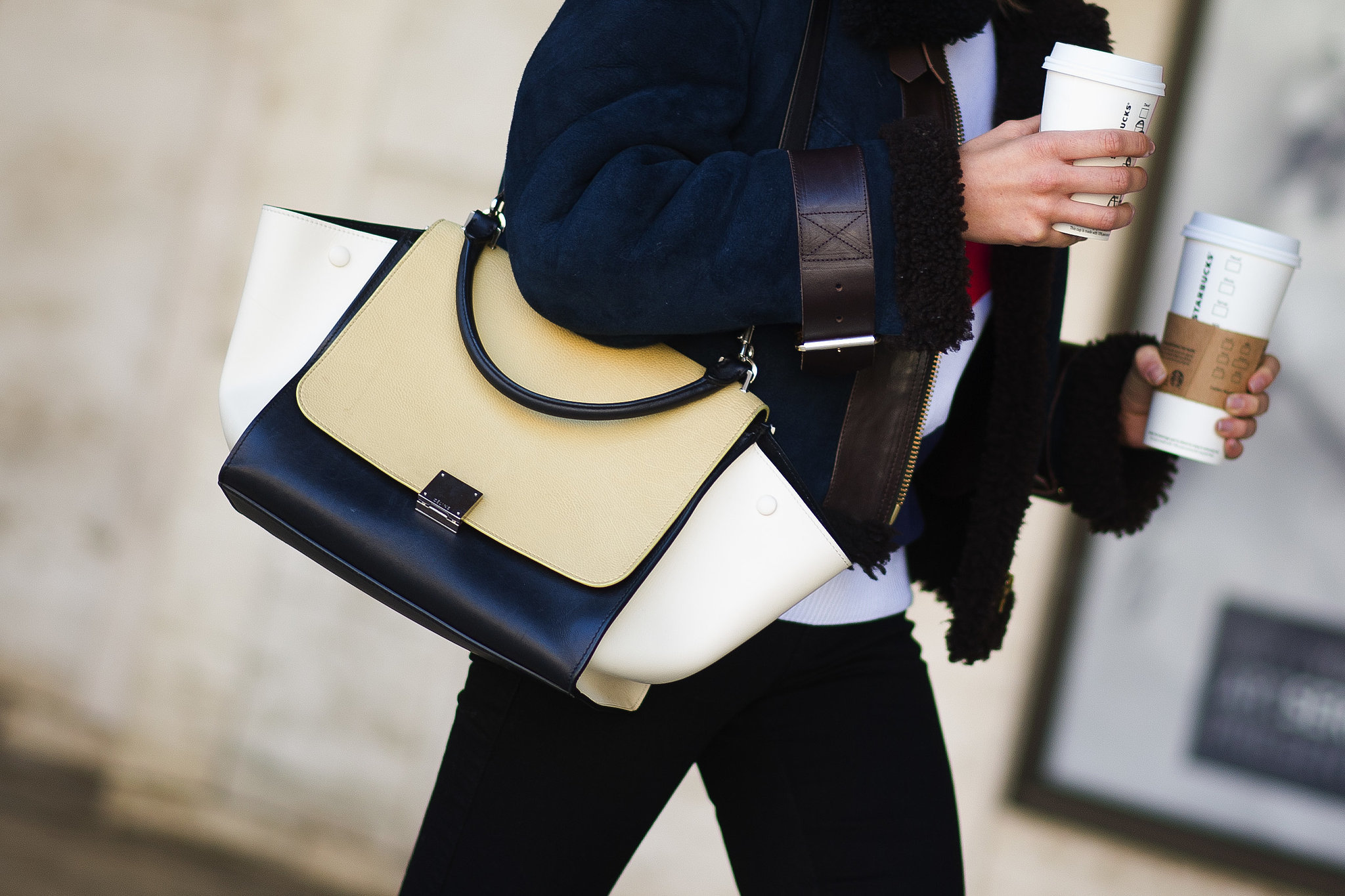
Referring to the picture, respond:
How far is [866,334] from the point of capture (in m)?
0.98

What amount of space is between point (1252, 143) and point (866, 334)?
6.22ft

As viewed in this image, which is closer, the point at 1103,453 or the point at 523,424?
the point at 523,424

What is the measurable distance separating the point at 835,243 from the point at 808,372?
0.13m

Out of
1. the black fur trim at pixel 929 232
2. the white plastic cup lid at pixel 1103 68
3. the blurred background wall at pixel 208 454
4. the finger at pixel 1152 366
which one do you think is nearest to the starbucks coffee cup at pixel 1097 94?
the white plastic cup lid at pixel 1103 68

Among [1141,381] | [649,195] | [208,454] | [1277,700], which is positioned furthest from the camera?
[208,454]

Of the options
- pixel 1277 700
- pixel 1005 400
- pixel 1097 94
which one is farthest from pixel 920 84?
pixel 1277 700

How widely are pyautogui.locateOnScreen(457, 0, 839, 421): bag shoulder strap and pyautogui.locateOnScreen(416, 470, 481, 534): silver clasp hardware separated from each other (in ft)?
0.31

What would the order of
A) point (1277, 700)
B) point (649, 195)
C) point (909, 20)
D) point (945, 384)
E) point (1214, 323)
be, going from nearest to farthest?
1. point (649, 195)
2. point (909, 20)
3. point (945, 384)
4. point (1214, 323)
5. point (1277, 700)

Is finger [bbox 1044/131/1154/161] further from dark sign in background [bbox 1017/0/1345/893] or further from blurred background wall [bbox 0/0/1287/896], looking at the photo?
blurred background wall [bbox 0/0/1287/896]

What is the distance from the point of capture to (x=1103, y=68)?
3.20ft

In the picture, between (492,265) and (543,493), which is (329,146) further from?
(543,493)

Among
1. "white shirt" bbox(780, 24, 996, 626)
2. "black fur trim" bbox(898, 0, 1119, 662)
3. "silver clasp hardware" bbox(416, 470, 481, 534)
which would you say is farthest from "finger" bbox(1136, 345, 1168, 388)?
"silver clasp hardware" bbox(416, 470, 481, 534)

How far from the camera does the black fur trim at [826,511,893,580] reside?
110 cm

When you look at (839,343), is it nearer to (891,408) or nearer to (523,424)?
(891,408)
